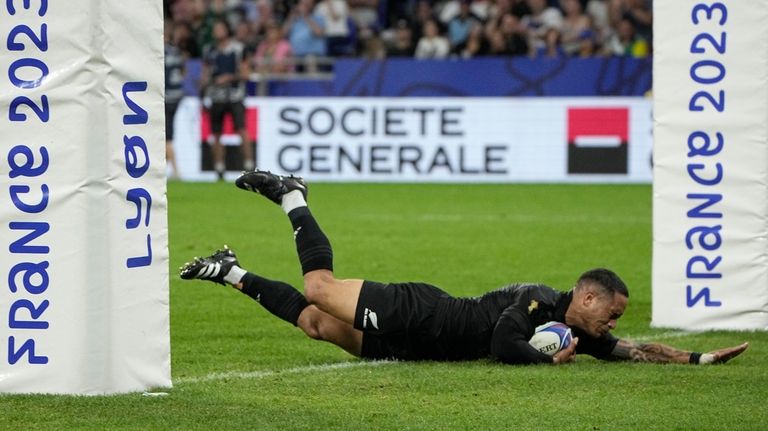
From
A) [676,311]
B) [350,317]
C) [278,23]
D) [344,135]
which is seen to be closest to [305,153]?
[344,135]

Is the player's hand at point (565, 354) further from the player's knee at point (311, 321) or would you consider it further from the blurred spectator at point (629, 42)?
the blurred spectator at point (629, 42)

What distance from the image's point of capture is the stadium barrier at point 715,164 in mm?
9430

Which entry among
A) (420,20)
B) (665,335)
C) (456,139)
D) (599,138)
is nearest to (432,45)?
(420,20)

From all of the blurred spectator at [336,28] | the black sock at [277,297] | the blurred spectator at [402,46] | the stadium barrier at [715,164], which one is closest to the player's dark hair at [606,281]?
the black sock at [277,297]

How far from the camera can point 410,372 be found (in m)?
7.51

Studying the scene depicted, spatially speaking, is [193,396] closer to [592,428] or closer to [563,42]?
[592,428]

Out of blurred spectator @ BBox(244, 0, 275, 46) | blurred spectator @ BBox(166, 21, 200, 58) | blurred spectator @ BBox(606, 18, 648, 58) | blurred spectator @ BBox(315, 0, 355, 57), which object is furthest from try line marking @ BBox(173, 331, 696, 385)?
blurred spectator @ BBox(166, 21, 200, 58)

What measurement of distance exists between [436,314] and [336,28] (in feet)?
62.6

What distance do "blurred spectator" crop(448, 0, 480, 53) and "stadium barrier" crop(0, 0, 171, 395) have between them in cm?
1930

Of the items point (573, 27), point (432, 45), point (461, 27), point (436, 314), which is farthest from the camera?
point (461, 27)

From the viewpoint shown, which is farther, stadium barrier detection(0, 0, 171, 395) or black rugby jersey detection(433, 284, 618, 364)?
black rugby jersey detection(433, 284, 618, 364)

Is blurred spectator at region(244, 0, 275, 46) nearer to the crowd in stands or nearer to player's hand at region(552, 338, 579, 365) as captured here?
the crowd in stands

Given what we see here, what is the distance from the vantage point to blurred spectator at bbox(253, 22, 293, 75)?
25562 millimetres

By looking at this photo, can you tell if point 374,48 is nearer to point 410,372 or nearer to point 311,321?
point 311,321
